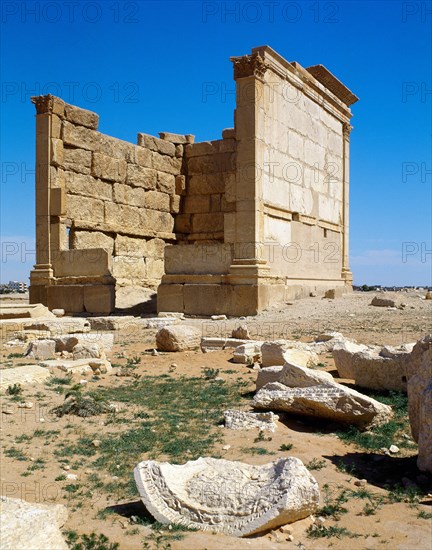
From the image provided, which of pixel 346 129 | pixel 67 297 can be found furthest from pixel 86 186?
pixel 346 129

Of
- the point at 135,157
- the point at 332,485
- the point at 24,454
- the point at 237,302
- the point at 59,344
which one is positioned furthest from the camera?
the point at 135,157

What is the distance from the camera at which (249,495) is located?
334cm

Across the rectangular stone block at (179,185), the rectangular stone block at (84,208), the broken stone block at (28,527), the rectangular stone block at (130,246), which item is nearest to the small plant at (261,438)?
the broken stone block at (28,527)

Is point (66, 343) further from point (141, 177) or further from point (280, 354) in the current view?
point (141, 177)

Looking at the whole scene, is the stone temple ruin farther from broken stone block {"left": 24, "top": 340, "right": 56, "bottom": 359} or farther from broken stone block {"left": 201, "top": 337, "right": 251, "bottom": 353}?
broken stone block {"left": 24, "top": 340, "right": 56, "bottom": 359}

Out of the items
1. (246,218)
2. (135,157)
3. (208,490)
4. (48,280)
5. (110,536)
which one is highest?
(135,157)

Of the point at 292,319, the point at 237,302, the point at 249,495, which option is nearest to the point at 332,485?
the point at 249,495

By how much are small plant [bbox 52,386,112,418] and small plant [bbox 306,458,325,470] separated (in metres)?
2.39

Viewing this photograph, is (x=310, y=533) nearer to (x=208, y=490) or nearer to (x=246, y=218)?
(x=208, y=490)

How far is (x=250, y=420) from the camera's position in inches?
A: 204

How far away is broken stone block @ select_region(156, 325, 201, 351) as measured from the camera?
941cm

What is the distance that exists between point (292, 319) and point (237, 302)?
5.35ft

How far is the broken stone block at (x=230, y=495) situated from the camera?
10.5 ft

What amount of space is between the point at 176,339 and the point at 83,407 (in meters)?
3.72
